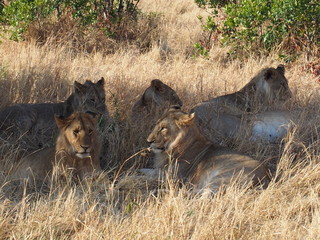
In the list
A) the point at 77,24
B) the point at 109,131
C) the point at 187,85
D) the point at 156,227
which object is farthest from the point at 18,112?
the point at 77,24

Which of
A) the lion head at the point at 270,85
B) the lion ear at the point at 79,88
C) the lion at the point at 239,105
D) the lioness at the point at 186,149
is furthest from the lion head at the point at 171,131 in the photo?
the lion head at the point at 270,85

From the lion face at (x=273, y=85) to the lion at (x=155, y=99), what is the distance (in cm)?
125

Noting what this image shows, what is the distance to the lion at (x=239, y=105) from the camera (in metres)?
7.23

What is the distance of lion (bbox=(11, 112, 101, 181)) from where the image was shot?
219 inches

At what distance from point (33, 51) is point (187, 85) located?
2512 mm

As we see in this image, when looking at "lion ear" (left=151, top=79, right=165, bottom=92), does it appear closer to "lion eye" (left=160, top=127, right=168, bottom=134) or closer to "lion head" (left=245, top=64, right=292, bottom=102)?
"lion head" (left=245, top=64, right=292, bottom=102)

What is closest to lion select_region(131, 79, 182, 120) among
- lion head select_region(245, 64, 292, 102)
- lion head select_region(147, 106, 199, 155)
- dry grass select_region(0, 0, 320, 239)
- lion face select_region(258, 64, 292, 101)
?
dry grass select_region(0, 0, 320, 239)

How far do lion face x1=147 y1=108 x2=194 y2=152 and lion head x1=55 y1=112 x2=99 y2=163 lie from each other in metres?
0.62

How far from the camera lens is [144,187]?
5.80m

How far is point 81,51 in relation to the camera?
11016 mm

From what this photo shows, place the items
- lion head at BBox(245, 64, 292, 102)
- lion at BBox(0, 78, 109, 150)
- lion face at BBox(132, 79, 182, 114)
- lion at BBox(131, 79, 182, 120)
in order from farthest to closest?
1. lion head at BBox(245, 64, 292, 102)
2. lion face at BBox(132, 79, 182, 114)
3. lion at BBox(131, 79, 182, 120)
4. lion at BBox(0, 78, 109, 150)

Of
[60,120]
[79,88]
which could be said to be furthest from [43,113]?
[60,120]

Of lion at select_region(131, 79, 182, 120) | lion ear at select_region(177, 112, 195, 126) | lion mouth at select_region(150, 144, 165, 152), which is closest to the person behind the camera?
Answer: lion ear at select_region(177, 112, 195, 126)

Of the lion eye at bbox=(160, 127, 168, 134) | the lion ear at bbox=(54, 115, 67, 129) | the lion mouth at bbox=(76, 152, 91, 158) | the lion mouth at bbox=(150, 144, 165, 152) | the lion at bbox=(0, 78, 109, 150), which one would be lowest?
the lion at bbox=(0, 78, 109, 150)
